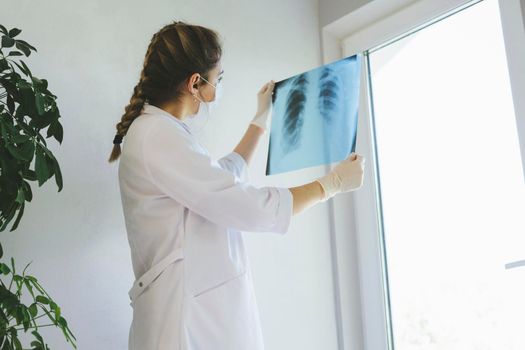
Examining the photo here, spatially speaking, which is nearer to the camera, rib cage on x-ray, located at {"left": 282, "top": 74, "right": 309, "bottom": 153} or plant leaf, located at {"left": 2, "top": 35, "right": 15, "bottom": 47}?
plant leaf, located at {"left": 2, "top": 35, "right": 15, "bottom": 47}

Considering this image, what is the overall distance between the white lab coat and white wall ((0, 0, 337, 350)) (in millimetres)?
298

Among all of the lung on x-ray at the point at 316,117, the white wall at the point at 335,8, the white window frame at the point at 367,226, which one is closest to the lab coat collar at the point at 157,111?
the lung on x-ray at the point at 316,117

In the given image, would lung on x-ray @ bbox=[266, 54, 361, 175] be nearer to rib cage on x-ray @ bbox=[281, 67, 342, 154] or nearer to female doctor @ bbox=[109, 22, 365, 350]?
rib cage on x-ray @ bbox=[281, 67, 342, 154]

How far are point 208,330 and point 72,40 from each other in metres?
0.94

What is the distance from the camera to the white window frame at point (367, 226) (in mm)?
2047

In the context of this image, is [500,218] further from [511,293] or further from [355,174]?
[355,174]

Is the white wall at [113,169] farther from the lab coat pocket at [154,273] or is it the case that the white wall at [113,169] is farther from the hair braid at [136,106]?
the lab coat pocket at [154,273]

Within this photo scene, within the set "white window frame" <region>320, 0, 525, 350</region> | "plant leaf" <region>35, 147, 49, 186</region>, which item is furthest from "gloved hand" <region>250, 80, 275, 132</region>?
"plant leaf" <region>35, 147, 49, 186</region>

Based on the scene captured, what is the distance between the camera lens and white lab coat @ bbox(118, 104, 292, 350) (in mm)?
1249

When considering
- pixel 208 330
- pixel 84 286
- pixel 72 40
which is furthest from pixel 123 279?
pixel 72 40

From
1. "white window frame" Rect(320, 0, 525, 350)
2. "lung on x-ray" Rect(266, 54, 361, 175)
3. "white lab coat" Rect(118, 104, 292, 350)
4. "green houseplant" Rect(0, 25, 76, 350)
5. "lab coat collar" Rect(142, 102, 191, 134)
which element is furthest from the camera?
"white window frame" Rect(320, 0, 525, 350)

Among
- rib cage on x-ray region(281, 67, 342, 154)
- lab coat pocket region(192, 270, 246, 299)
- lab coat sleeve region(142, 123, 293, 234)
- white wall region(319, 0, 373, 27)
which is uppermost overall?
white wall region(319, 0, 373, 27)

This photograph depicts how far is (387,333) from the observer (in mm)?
2029

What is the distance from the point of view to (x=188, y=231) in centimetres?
130
